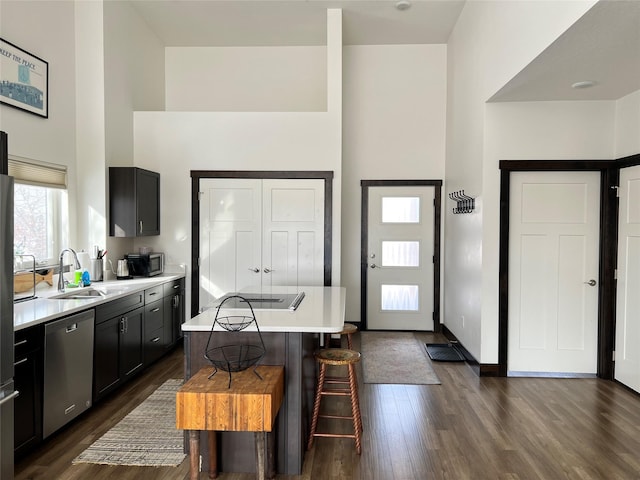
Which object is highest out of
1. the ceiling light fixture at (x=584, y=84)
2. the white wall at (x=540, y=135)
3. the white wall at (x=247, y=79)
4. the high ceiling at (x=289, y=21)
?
the high ceiling at (x=289, y=21)

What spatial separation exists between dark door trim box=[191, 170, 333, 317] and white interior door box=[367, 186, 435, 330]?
102 centimetres

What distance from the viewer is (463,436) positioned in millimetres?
2932

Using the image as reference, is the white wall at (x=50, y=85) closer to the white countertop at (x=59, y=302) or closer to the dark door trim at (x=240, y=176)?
the white countertop at (x=59, y=302)

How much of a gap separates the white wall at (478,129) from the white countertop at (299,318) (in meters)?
1.62

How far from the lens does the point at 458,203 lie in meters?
4.94

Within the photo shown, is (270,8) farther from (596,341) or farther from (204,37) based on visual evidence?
(596,341)

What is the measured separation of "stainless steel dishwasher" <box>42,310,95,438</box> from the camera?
108 inches

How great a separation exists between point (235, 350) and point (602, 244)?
345 cm

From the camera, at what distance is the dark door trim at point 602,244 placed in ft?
13.0

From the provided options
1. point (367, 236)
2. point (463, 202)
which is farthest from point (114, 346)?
point (463, 202)

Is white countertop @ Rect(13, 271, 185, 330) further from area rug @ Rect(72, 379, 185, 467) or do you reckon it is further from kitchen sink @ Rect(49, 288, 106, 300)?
area rug @ Rect(72, 379, 185, 467)

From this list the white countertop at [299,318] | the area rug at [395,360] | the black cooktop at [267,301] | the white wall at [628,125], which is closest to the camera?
the white countertop at [299,318]

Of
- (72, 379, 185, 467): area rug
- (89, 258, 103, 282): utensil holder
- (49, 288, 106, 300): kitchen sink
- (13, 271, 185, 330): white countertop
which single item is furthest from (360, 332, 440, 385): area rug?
(89, 258, 103, 282): utensil holder

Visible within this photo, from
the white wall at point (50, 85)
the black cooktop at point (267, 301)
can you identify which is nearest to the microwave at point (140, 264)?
the white wall at point (50, 85)
